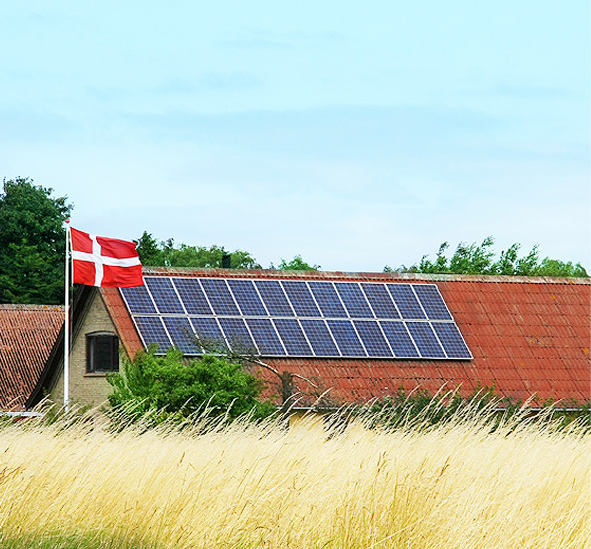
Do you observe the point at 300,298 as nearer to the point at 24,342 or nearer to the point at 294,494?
the point at 294,494

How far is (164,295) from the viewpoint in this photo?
99.8 ft

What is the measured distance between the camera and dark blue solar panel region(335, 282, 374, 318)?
31414 mm

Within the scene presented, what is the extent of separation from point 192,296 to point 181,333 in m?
1.79

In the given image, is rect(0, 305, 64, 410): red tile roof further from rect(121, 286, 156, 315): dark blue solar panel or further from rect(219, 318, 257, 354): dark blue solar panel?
rect(219, 318, 257, 354): dark blue solar panel

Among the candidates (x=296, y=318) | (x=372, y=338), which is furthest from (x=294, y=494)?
(x=372, y=338)

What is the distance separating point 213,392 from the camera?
75.1 ft

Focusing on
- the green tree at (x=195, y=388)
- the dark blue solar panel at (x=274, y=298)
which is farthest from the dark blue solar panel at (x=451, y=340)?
the green tree at (x=195, y=388)

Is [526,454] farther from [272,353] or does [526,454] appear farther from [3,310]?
[3,310]

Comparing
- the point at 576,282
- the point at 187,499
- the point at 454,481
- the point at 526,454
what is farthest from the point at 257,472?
the point at 576,282

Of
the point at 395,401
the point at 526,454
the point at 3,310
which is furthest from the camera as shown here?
the point at 3,310

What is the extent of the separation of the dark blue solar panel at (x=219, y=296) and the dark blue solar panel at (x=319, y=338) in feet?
6.32

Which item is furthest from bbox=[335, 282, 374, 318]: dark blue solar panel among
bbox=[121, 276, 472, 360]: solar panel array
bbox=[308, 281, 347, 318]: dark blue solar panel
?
bbox=[308, 281, 347, 318]: dark blue solar panel

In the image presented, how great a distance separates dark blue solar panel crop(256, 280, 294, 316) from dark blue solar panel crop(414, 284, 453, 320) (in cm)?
422

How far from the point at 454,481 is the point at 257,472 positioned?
1.94 m
